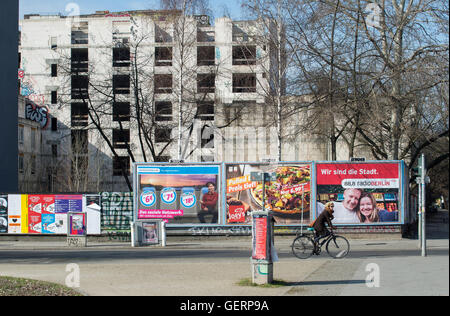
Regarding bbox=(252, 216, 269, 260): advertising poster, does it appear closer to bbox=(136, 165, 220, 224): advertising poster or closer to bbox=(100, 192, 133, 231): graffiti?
bbox=(136, 165, 220, 224): advertising poster

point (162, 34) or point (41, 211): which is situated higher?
point (162, 34)

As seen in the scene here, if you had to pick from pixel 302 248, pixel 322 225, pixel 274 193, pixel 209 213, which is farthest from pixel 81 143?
pixel 322 225

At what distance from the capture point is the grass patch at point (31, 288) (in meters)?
10.4

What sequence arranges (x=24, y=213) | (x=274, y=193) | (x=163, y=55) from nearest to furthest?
(x=274, y=193)
(x=24, y=213)
(x=163, y=55)

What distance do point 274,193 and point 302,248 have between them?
27.4ft

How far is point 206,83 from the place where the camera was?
113ft

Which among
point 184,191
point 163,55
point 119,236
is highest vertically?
point 163,55

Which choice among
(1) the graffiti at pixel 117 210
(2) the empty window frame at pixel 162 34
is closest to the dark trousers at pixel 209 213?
(1) the graffiti at pixel 117 210

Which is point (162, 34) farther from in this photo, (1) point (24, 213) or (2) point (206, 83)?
Answer: (1) point (24, 213)

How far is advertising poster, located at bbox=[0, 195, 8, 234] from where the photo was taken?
→ 89.2 ft

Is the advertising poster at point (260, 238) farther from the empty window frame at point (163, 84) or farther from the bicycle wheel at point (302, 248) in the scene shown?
the empty window frame at point (163, 84)

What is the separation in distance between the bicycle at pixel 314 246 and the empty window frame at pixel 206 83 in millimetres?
17788

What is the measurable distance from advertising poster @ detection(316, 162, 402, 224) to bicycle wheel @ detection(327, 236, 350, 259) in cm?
760
